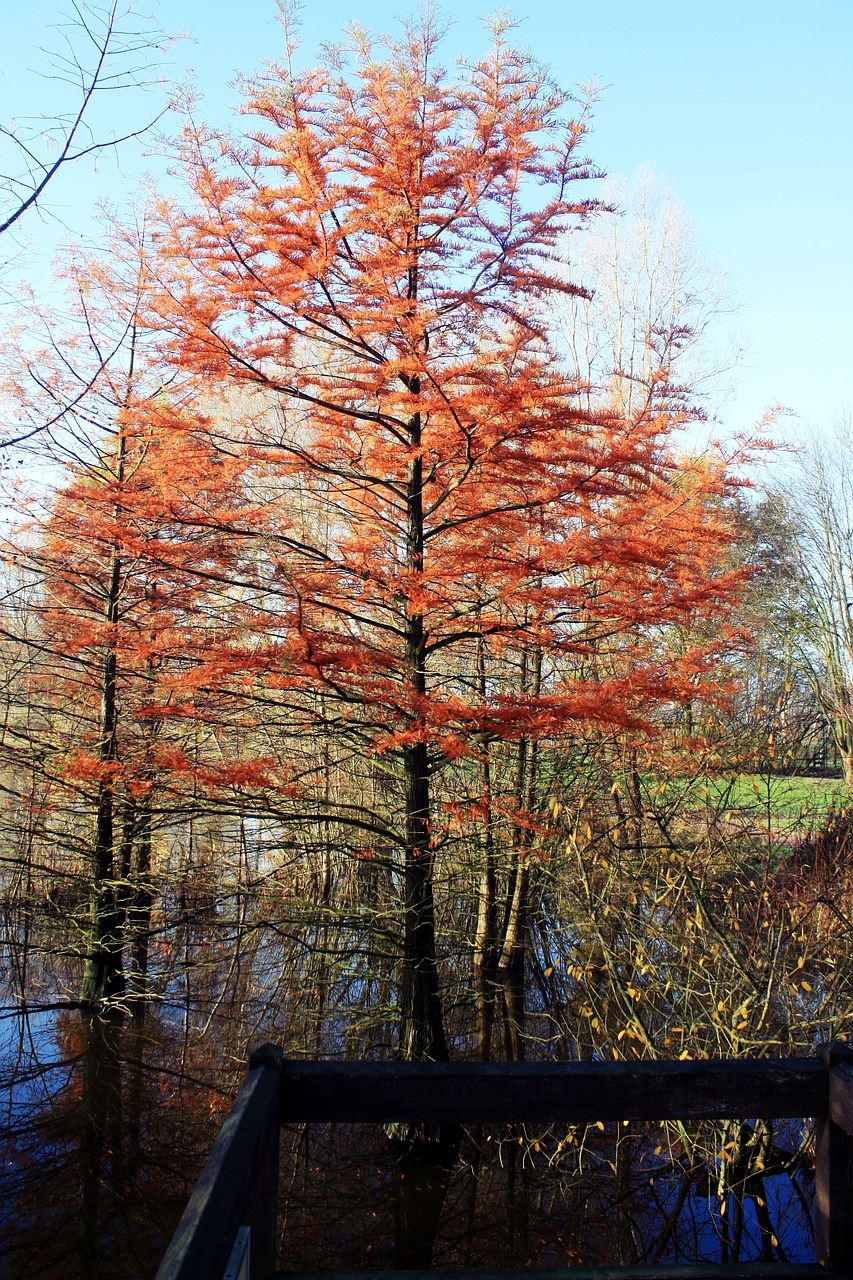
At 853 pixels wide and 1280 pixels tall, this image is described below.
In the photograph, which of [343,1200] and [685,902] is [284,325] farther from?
[343,1200]

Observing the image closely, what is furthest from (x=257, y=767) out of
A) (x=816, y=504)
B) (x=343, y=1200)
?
(x=816, y=504)

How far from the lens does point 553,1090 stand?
3.07 meters

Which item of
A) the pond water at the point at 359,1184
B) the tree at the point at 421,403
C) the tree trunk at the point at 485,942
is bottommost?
the pond water at the point at 359,1184

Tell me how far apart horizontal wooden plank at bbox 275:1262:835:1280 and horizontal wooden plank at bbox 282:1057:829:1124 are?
39cm

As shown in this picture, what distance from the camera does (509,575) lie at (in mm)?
8016

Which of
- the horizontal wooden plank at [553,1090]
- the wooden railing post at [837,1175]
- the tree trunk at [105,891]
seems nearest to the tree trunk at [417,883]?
the tree trunk at [105,891]

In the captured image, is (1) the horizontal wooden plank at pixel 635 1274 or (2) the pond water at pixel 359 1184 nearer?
(1) the horizontal wooden plank at pixel 635 1274

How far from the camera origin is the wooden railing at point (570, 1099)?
2736 mm

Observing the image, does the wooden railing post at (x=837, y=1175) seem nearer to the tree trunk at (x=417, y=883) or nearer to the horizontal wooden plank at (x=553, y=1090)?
the horizontal wooden plank at (x=553, y=1090)

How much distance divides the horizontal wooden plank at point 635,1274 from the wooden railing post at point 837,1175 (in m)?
0.06

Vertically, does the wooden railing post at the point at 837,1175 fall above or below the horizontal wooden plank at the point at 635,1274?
above

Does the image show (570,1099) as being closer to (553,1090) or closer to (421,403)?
(553,1090)

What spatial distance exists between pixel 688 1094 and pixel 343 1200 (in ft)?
19.5

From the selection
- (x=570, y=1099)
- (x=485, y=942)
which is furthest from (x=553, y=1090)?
(x=485, y=942)
